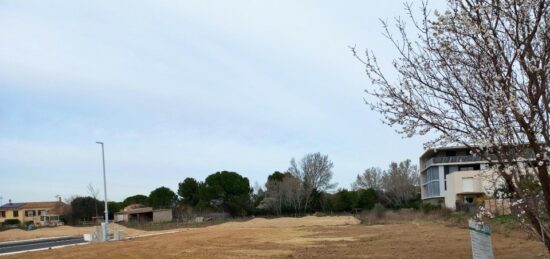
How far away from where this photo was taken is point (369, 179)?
406 feet

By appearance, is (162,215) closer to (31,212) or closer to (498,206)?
(31,212)

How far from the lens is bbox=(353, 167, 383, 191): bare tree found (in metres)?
122

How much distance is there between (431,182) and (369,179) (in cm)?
3687

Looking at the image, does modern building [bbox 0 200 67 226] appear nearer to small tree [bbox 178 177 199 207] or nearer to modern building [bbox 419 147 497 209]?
small tree [bbox 178 177 199 207]

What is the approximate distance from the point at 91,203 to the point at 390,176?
5588 cm

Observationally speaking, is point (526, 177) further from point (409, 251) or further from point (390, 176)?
point (390, 176)

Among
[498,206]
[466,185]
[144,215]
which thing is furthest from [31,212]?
[498,206]

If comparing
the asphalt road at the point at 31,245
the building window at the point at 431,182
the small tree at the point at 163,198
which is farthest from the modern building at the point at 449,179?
the small tree at the point at 163,198

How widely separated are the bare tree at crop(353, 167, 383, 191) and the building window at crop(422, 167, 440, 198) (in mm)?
26538

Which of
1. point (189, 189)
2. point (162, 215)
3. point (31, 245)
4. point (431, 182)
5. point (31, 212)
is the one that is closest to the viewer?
point (31, 245)

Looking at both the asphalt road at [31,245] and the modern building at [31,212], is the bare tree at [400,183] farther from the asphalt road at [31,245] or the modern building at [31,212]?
the asphalt road at [31,245]

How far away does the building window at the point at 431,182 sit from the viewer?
273ft

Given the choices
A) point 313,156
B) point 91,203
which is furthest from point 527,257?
point 313,156

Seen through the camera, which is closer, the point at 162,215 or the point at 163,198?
the point at 162,215
